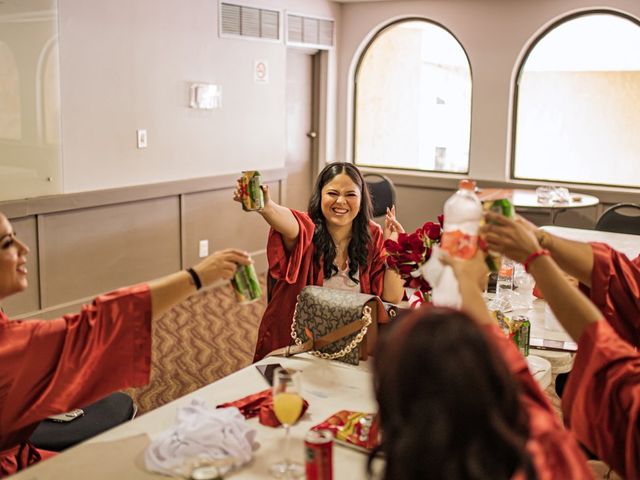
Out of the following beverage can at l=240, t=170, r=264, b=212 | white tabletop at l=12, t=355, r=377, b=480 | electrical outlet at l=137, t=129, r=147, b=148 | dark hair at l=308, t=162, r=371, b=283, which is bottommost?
white tabletop at l=12, t=355, r=377, b=480

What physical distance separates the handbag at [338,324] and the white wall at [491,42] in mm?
4830

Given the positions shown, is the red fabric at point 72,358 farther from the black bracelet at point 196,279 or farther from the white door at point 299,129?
the white door at point 299,129

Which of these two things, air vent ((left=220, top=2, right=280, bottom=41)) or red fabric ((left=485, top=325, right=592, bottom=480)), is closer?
red fabric ((left=485, top=325, right=592, bottom=480))

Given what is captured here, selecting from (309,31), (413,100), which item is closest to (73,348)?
(309,31)

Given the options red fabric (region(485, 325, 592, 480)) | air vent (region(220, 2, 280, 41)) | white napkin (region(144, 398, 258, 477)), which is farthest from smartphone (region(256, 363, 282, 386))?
air vent (region(220, 2, 280, 41))

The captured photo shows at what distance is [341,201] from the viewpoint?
3.17 metres

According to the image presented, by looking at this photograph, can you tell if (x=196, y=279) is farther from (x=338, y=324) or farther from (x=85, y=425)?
(x=85, y=425)

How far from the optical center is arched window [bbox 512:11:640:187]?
6508 mm

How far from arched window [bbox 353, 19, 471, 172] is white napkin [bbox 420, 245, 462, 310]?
578 cm

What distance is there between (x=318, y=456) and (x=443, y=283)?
473 mm

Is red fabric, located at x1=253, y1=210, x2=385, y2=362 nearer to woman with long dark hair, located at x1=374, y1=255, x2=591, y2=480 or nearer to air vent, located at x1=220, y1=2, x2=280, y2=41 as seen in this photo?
woman with long dark hair, located at x1=374, y1=255, x2=591, y2=480

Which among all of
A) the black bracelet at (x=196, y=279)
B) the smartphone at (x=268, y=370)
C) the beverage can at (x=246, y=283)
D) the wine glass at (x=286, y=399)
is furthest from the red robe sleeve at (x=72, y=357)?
the smartphone at (x=268, y=370)

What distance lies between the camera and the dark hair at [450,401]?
3.59 ft

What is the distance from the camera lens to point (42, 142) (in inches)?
189
